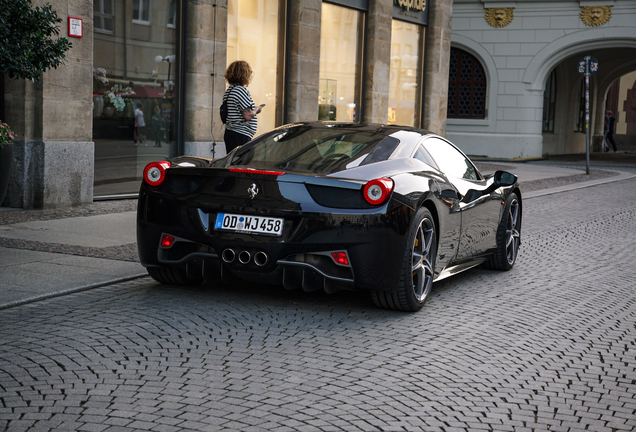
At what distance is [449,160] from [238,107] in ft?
14.3

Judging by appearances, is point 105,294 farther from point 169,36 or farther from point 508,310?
point 169,36

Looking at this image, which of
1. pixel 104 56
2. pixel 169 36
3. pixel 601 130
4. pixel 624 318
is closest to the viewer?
pixel 624 318

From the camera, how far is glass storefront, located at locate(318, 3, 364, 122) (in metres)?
17.8

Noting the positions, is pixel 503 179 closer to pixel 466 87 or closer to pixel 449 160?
pixel 449 160

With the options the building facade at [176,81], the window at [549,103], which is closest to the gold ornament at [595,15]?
the window at [549,103]

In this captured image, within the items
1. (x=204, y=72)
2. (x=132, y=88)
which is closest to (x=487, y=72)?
(x=204, y=72)

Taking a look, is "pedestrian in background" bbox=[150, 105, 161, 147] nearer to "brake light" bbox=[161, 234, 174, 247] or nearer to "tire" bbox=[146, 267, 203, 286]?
"tire" bbox=[146, 267, 203, 286]

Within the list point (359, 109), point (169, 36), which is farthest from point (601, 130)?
point (169, 36)

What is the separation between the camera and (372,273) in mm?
5305

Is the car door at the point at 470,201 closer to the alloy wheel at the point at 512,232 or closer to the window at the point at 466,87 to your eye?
the alloy wheel at the point at 512,232

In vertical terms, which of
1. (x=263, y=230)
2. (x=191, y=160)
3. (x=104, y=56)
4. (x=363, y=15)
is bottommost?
(x=263, y=230)

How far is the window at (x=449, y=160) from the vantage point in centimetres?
654

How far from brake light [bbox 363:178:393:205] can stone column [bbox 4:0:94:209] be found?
6.25m

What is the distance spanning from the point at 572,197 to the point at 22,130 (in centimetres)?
1049
